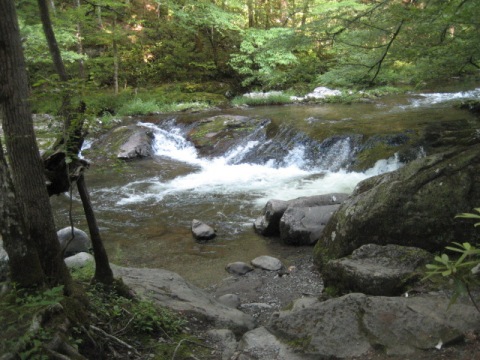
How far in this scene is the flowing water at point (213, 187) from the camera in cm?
711

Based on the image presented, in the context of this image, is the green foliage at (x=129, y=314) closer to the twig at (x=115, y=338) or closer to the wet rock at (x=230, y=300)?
the twig at (x=115, y=338)

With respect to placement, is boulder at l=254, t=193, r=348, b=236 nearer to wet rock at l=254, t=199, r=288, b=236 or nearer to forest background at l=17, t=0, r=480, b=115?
wet rock at l=254, t=199, r=288, b=236

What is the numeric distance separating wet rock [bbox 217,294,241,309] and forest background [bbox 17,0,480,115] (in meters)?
3.01

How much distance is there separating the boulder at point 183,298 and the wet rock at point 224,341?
0.24 m

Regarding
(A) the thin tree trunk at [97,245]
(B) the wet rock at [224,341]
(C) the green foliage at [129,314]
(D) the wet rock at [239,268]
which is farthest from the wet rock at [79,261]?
(B) the wet rock at [224,341]

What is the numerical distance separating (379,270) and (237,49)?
22.5 m

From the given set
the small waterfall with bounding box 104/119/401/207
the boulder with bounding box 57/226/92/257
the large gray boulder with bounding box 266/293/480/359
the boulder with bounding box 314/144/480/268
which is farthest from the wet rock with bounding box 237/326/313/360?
the small waterfall with bounding box 104/119/401/207

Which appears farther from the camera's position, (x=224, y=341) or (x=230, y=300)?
(x=230, y=300)

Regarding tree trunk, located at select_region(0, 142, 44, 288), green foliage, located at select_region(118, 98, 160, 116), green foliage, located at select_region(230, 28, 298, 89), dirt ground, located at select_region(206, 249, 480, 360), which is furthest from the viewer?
green foliage, located at select_region(230, 28, 298, 89)

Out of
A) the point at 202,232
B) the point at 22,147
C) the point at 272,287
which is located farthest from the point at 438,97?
the point at 22,147

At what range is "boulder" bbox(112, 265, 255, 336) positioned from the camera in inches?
164

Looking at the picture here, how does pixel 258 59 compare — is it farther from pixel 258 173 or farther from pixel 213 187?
pixel 213 187

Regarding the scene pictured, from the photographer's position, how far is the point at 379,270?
4262mm

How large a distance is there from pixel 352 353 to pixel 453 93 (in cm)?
1896
